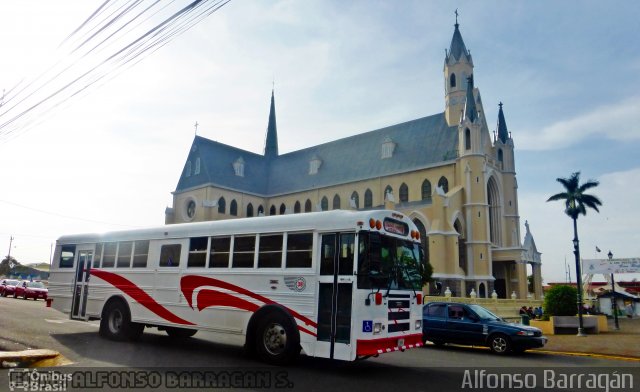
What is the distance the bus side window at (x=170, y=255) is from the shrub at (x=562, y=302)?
59.3 ft

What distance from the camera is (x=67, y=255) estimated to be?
596 inches

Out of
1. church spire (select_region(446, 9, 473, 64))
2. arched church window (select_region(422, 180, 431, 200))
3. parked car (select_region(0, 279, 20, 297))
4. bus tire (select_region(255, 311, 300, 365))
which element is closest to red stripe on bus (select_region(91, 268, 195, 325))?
bus tire (select_region(255, 311, 300, 365))

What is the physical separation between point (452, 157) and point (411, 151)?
15.9 ft

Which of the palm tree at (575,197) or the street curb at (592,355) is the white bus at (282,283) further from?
the palm tree at (575,197)

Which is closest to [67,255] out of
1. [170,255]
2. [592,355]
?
[170,255]

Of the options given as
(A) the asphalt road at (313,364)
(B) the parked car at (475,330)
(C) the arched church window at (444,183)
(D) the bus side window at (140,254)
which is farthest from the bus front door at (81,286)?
(C) the arched church window at (444,183)

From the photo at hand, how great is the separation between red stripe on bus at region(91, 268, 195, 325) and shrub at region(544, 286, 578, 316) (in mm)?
17905

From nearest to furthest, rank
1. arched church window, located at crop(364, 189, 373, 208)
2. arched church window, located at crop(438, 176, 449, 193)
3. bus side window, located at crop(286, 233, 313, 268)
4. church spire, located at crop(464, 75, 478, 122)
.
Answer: bus side window, located at crop(286, 233, 313, 268) < church spire, located at crop(464, 75, 478, 122) < arched church window, located at crop(438, 176, 449, 193) < arched church window, located at crop(364, 189, 373, 208)

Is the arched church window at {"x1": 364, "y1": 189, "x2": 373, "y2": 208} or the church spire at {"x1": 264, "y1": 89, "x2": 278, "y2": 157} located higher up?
the church spire at {"x1": 264, "y1": 89, "x2": 278, "y2": 157}

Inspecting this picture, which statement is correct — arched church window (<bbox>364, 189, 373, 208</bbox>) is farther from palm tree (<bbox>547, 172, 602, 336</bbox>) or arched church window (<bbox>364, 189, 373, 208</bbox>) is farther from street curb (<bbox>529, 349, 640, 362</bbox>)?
street curb (<bbox>529, 349, 640, 362</bbox>)

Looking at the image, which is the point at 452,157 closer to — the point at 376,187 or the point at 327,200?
the point at 376,187

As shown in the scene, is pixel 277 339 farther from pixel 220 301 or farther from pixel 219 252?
pixel 219 252

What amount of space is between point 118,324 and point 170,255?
2822 mm

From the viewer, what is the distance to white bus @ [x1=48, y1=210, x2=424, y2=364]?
8.73m
